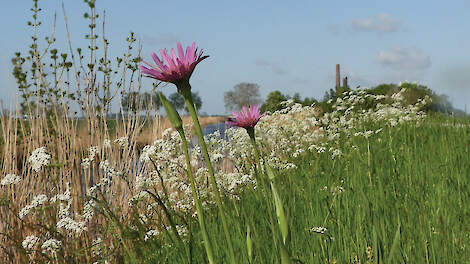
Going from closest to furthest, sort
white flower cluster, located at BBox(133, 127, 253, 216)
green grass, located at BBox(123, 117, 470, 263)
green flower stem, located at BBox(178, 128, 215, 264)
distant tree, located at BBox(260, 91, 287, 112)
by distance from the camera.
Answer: green flower stem, located at BBox(178, 128, 215, 264) → green grass, located at BBox(123, 117, 470, 263) → white flower cluster, located at BBox(133, 127, 253, 216) → distant tree, located at BBox(260, 91, 287, 112)

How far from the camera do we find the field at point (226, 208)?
236 cm

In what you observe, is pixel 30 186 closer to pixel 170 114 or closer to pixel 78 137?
pixel 78 137

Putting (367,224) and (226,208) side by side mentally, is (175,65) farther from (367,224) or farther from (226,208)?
(226,208)

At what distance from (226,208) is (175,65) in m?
2.28

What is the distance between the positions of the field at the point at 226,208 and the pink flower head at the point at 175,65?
396 millimetres

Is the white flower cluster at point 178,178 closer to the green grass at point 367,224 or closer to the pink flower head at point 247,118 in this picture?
the green grass at point 367,224

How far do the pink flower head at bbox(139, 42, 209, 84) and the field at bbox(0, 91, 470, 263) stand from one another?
40 centimetres

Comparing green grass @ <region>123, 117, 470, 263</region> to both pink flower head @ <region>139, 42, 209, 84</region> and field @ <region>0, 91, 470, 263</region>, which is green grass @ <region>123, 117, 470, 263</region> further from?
pink flower head @ <region>139, 42, 209, 84</region>

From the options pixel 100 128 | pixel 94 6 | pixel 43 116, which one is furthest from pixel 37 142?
pixel 94 6

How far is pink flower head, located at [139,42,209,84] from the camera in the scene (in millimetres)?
1204

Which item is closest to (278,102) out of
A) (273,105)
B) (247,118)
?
(273,105)

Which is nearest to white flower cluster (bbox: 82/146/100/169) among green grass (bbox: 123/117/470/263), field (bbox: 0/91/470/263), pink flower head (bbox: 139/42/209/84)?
field (bbox: 0/91/470/263)

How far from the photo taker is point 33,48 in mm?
4738

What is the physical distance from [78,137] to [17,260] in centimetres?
125
